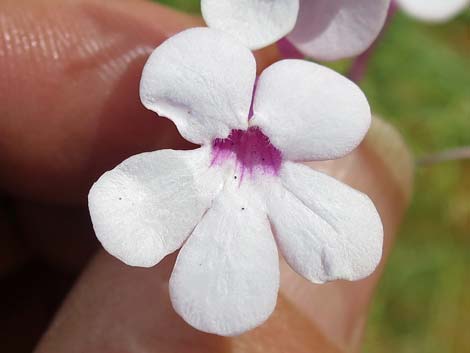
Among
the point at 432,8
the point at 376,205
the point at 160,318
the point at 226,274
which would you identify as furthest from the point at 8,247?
the point at 432,8

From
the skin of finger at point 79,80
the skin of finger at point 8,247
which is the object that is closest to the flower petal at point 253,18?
the skin of finger at point 79,80

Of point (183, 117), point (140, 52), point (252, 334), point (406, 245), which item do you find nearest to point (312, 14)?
point (183, 117)

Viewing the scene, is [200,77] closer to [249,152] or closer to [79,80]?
[249,152]

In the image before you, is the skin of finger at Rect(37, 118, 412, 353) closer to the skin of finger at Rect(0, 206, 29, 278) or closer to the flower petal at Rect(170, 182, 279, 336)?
the flower petal at Rect(170, 182, 279, 336)

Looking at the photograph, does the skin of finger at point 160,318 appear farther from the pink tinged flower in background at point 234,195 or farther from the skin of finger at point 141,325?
the pink tinged flower in background at point 234,195

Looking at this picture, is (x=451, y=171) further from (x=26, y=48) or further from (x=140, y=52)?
(x=26, y=48)

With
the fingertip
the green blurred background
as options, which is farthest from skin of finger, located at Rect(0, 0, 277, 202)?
the green blurred background
